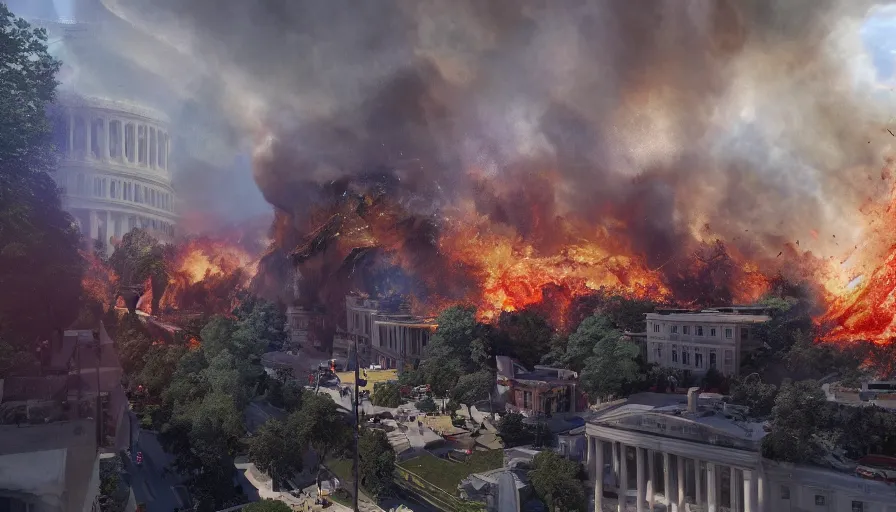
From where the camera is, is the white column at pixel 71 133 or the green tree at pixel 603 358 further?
the white column at pixel 71 133

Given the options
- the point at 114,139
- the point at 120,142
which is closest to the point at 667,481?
the point at 120,142

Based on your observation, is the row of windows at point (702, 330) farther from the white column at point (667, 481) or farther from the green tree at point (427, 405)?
the green tree at point (427, 405)

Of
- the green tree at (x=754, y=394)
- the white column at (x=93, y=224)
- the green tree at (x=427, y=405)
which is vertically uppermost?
the white column at (x=93, y=224)

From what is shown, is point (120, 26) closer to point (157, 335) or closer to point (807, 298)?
point (157, 335)

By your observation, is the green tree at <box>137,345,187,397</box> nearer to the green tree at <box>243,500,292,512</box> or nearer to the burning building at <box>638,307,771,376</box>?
the green tree at <box>243,500,292,512</box>

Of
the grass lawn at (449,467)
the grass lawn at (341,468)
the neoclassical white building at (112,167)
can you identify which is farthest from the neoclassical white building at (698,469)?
the neoclassical white building at (112,167)

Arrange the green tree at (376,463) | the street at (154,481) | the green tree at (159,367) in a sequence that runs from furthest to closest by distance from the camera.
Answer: the green tree at (159,367) → the street at (154,481) → the green tree at (376,463)
